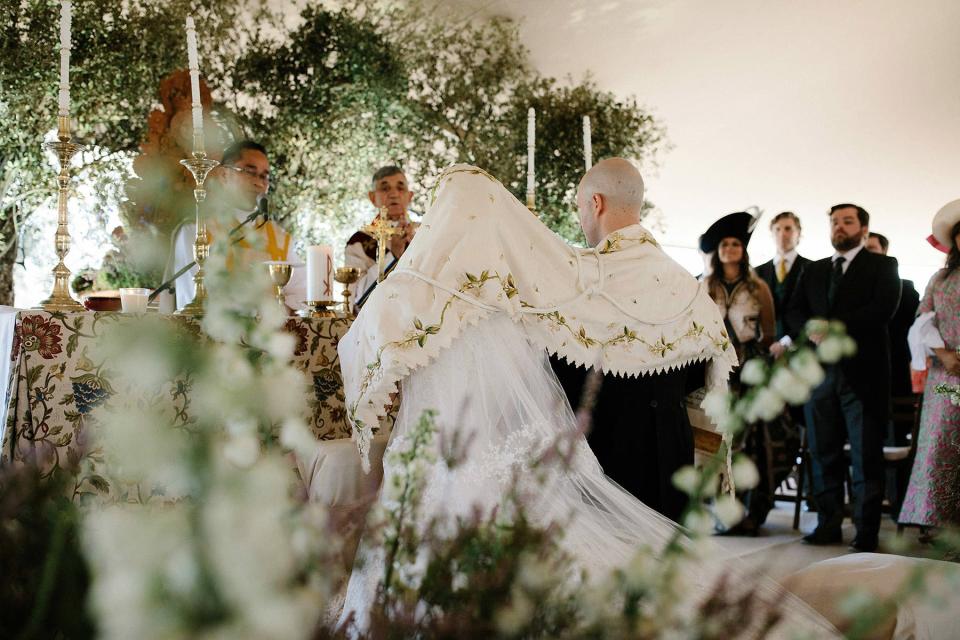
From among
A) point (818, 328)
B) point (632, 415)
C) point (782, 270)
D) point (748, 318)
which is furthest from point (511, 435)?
point (782, 270)

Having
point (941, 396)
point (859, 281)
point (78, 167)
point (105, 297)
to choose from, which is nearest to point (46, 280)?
point (78, 167)

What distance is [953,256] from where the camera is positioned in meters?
4.84

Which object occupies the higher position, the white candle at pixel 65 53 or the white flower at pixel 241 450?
the white candle at pixel 65 53

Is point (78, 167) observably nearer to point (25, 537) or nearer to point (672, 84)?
point (25, 537)

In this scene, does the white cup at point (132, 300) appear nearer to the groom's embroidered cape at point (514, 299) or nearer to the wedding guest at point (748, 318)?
the groom's embroidered cape at point (514, 299)

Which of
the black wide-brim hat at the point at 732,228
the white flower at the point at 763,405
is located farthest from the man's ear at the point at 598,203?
the black wide-brim hat at the point at 732,228

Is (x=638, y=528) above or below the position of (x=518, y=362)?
below

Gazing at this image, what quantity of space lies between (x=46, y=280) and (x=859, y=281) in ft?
16.0

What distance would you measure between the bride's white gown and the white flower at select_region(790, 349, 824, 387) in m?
1.24

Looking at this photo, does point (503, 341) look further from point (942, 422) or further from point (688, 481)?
point (942, 422)

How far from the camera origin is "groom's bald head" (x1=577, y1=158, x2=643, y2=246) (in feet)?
9.11

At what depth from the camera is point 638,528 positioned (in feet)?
6.41

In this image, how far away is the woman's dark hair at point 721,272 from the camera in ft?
17.0

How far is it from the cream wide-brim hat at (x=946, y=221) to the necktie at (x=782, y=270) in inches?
44.7
